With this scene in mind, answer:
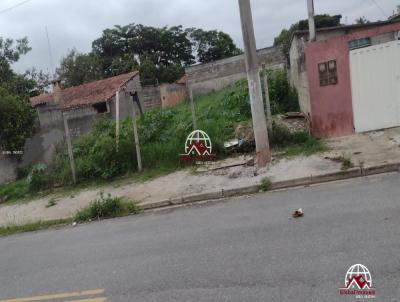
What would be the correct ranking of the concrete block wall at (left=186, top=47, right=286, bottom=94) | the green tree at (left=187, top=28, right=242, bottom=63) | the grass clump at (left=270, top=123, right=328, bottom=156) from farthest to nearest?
the green tree at (left=187, top=28, right=242, bottom=63), the concrete block wall at (left=186, top=47, right=286, bottom=94), the grass clump at (left=270, top=123, right=328, bottom=156)

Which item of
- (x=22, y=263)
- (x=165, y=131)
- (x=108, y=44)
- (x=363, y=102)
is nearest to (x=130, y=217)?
(x=22, y=263)

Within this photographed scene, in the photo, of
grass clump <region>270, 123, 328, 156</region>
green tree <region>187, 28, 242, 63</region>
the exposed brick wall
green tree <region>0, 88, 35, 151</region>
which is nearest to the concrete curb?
grass clump <region>270, 123, 328, 156</region>

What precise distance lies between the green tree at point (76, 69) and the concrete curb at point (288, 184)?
36957mm

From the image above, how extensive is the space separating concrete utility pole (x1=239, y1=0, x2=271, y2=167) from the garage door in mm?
2635

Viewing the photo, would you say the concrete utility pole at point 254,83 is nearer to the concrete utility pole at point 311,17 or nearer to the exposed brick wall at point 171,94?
the concrete utility pole at point 311,17

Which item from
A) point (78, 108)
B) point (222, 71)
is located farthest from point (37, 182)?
point (222, 71)

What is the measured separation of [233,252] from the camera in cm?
494

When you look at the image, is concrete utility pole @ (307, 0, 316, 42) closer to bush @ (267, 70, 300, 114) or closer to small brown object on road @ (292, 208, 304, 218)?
bush @ (267, 70, 300, 114)

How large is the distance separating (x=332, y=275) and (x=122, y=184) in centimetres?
722

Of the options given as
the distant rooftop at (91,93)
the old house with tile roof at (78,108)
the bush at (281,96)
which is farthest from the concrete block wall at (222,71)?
the bush at (281,96)

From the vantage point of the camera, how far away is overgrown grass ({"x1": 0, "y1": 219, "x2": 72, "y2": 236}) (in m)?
8.63

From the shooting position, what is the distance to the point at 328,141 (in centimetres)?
1022

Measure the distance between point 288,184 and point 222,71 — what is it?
26.0 m

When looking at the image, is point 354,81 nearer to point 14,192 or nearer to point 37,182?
point 37,182
